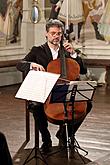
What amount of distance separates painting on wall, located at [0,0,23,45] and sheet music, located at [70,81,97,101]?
6.53m

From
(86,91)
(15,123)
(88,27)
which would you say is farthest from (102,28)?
(86,91)

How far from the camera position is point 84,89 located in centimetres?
425

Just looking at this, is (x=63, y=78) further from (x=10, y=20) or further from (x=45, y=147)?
(x=10, y=20)

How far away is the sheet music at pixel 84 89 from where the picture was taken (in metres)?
4.19

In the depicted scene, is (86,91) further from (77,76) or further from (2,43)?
(2,43)

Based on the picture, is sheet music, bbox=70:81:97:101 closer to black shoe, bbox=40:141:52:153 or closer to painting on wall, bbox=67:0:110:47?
black shoe, bbox=40:141:52:153

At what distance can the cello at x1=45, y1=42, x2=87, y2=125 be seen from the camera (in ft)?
15.0

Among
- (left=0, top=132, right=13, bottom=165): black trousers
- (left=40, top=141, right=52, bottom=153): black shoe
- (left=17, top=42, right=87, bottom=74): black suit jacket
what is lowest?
(left=40, top=141, right=52, bottom=153): black shoe

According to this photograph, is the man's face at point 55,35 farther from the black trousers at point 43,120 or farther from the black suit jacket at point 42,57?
the black trousers at point 43,120

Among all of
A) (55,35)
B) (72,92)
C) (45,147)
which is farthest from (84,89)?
(45,147)

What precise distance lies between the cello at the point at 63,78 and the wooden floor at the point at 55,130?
0.47m

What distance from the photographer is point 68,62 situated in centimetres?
471

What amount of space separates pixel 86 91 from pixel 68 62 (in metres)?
0.52

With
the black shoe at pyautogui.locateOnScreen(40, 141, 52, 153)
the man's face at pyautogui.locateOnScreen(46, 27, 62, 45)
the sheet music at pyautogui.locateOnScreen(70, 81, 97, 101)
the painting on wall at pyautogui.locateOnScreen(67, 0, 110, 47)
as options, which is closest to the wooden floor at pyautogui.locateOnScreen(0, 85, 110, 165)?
the black shoe at pyautogui.locateOnScreen(40, 141, 52, 153)
